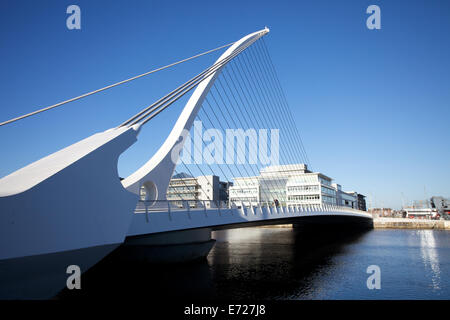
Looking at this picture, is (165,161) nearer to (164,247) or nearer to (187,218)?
(187,218)

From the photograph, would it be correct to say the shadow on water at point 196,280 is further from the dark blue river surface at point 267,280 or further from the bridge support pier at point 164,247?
the bridge support pier at point 164,247

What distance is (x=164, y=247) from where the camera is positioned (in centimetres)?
1814

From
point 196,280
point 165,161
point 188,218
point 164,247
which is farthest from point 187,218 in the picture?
point 164,247

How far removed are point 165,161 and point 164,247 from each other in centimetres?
672

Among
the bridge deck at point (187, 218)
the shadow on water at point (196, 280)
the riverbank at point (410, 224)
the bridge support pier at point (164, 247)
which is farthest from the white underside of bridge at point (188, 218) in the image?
the riverbank at point (410, 224)

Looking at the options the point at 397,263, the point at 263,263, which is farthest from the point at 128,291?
the point at 397,263

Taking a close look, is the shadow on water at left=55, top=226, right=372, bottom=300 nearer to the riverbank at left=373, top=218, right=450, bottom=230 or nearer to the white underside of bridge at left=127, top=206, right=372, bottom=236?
the white underside of bridge at left=127, top=206, right=372, bottom=236

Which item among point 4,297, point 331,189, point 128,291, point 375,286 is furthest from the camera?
point 331,189

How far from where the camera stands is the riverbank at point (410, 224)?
64994mm

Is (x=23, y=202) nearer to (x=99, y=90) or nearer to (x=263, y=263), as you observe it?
(x=99, y=90)

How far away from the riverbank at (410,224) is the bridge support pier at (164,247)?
2593 inches

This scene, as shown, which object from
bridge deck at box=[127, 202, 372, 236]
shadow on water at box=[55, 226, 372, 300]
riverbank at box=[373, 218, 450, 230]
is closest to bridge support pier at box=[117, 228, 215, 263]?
shadow on water at box=[55, 226, 372, 300]

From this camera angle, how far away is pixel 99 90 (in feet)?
33.6

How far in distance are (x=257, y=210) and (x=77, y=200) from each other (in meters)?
12.6
